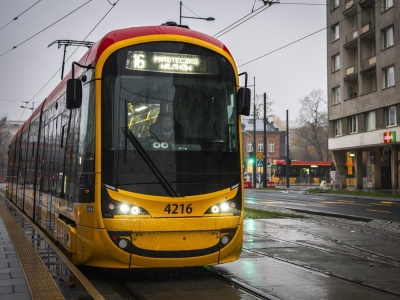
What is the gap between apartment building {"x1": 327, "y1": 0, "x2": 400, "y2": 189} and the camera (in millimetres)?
41531

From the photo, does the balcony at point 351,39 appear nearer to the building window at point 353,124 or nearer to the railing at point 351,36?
the railing at point 351,36

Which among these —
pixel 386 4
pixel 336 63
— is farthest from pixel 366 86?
pixel 386 4

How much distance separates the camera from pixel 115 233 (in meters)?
7.41

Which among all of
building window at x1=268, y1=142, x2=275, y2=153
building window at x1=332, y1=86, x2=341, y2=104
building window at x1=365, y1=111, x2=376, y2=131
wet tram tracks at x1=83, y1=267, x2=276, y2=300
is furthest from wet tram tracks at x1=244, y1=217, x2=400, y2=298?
building window at x1=268, y1=142, x2=275, y2=153

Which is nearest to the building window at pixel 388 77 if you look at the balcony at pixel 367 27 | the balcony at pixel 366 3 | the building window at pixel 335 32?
the balcony at pixel 367 27

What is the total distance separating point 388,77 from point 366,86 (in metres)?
3.65

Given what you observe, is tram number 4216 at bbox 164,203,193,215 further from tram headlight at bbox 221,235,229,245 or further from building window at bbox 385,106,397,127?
building window at bbox 385,106,397,127

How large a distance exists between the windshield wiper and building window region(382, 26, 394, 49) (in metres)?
37.5

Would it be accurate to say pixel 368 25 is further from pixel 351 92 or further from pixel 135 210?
pixel 135 210

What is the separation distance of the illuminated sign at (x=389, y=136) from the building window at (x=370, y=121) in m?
2.55

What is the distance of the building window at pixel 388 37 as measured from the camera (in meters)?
41.7

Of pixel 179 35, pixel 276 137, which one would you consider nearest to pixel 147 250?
pixel 179 35

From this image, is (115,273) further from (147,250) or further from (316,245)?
(316,245)

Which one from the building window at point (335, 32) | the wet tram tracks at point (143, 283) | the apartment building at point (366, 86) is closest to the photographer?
the wet tram tracks at point (143, 283)
